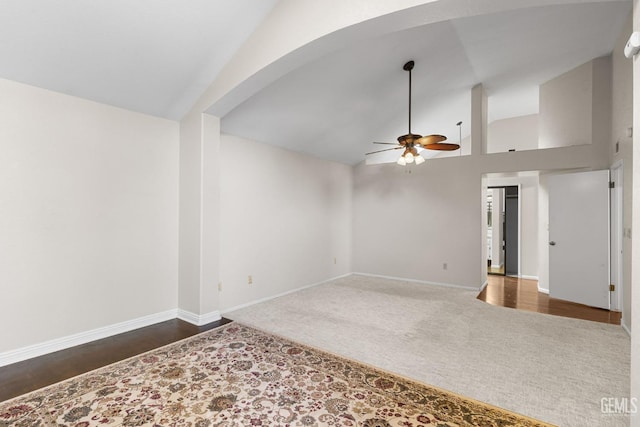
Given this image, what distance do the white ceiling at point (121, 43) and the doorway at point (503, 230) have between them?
695cm

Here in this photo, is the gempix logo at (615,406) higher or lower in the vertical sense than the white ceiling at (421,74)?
lower

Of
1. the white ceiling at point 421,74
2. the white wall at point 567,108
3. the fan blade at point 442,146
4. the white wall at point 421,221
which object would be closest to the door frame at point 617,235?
the white wall at point 567,108

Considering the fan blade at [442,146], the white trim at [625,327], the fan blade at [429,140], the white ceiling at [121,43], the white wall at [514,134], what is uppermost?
the white wall at [514,134]

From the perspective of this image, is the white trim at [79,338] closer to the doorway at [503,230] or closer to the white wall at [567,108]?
the white wall at [567,108]

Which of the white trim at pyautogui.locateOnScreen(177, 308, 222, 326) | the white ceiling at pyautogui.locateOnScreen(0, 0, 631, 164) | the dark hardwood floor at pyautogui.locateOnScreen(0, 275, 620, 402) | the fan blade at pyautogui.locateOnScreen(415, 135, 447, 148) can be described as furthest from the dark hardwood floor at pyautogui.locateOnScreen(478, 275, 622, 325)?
the white trim at pyautogui.locateOnScreen(177, 308, 222, 326)

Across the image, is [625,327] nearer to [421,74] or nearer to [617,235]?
[617,235]

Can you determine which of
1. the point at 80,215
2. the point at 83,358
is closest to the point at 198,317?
the point at 83,358

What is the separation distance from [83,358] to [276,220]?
3073mm

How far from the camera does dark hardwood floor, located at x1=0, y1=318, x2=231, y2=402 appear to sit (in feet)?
7.98

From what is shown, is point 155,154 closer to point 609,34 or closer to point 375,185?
point 375,185

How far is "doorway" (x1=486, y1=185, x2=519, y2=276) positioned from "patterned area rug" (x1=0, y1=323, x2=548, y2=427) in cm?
601

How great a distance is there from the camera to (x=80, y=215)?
10.3 feet

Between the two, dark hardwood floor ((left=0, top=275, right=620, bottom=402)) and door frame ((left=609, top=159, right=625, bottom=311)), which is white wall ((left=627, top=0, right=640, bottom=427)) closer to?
dark hardwood floor ((left=0, top=275, right=620, bottom=402))

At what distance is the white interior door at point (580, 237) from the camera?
445cm
